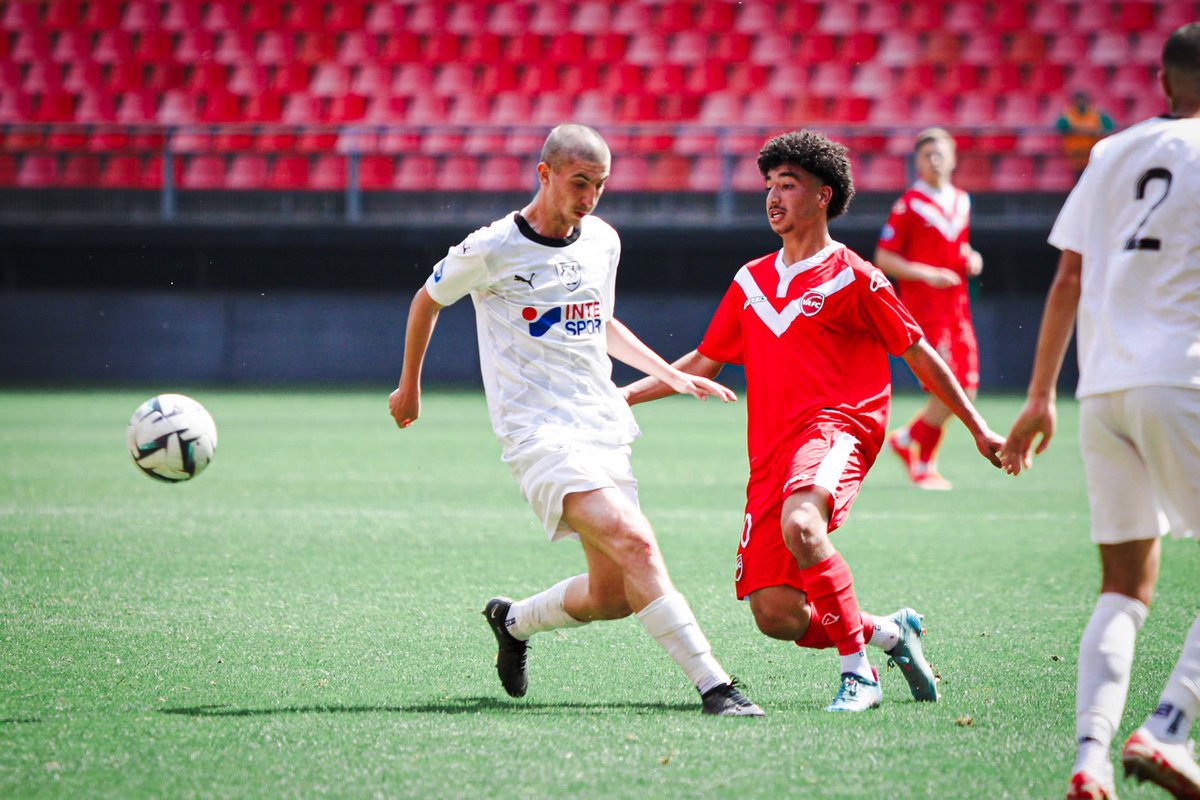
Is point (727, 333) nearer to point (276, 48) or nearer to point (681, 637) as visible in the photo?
point (681, 637)

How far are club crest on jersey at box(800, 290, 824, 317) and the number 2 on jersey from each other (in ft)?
4.50

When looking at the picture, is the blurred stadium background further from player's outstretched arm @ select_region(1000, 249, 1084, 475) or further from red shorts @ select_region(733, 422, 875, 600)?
player's outstretched arm @ select_region(1000, 249, 1084, 475)

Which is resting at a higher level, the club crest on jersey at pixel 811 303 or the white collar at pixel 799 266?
the white collar at pixel 799 266

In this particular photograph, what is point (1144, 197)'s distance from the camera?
10.2 ft

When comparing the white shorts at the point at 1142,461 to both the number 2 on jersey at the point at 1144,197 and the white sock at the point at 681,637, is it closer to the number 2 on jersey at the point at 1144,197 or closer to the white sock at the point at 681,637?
the number 2 on jersey at the point at 1144,197

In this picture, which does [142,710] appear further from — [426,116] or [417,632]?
[426,116]

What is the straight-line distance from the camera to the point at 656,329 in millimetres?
18219

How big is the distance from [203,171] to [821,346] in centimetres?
1603

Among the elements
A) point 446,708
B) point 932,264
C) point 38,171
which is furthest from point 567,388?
point 38,171

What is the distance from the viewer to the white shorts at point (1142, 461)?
303cm

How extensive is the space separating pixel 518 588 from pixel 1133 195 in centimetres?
357

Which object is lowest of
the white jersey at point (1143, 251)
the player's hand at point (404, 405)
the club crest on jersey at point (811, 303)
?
the player's hand at point (404, 405)

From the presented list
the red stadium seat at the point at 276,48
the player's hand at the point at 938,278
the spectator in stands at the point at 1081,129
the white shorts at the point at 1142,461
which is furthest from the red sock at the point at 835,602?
the red stadium seat at the point at 276,48

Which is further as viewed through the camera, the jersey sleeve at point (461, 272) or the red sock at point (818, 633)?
the red sock at point (818, 633)
